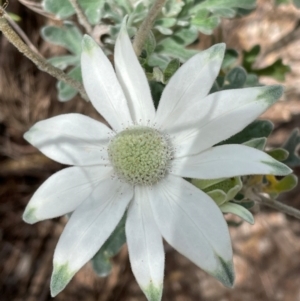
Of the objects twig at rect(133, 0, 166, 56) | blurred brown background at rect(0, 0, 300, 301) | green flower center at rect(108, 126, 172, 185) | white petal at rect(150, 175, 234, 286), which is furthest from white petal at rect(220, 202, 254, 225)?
blurred brown background at rect(0, 0, 300, 301)

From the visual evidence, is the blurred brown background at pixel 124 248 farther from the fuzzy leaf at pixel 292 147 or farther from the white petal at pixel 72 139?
the white petal at pixel 72 139

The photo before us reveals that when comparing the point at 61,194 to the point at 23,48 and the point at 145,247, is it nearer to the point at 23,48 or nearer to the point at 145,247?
the point at 145,247

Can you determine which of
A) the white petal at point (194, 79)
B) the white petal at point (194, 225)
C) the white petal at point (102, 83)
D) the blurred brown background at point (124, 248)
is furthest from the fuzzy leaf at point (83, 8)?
the blurred brown background at point (124, 248)

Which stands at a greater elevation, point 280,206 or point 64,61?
point 64,61

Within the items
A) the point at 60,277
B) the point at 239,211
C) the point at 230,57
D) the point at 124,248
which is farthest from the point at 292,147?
the point at 124,248

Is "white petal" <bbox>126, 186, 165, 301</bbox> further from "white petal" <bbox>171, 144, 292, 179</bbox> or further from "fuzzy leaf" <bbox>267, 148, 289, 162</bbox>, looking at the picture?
"fuzzy leaf" <bbox>267, 148, 289, 162</bbox>
